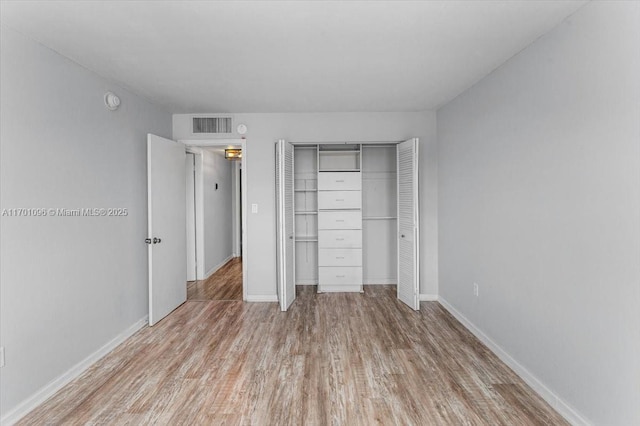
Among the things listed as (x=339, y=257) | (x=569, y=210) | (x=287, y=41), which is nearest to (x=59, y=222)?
(x=287, y=41)

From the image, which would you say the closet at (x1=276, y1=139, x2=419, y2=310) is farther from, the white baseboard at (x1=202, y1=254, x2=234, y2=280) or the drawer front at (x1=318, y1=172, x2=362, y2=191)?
the white baseboard at (x1=202, y1=254, x2=234, y2=280)

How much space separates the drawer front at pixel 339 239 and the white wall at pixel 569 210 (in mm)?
1990

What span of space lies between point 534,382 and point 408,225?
2.28 metres

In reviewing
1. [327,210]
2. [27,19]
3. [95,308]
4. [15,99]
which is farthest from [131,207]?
[327,210]

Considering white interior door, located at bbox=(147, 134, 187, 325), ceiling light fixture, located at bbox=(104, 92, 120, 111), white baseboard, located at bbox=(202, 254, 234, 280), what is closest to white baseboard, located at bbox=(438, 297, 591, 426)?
white interior door, located at bbox=(147, 134, 187, 325)

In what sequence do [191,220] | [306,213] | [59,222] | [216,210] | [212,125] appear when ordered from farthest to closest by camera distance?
1. [216,210]
2. [191,220]
3. [306,213]
4. [212,125]
5. [59,222]

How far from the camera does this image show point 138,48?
2.70 meters

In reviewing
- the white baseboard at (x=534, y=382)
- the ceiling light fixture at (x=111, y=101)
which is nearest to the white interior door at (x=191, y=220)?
the ceiling light fixture at (x=111, y=101)

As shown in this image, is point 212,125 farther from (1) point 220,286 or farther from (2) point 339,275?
(2) point 339,275

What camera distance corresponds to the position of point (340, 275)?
5.25 m

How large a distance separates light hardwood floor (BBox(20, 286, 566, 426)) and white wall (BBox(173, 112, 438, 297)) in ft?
2.90

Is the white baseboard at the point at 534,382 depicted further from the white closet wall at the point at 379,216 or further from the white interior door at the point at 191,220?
the white interior door at the point at 191,220

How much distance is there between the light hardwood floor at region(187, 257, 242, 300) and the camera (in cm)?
509

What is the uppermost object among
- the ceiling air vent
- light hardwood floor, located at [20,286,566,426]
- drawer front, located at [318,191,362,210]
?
the ceiling air vent
